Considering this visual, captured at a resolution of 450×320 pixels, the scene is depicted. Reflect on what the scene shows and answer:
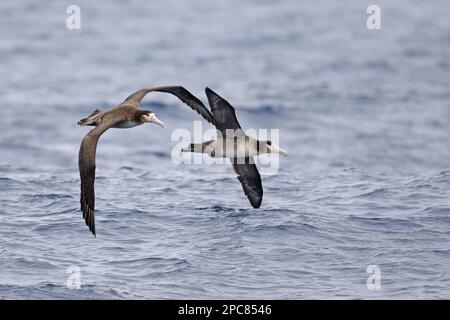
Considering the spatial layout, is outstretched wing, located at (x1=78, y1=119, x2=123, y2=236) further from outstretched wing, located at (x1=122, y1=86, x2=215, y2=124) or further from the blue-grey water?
outstretched wing, located at (x1=122, y1=86, x2=215, y2=124)

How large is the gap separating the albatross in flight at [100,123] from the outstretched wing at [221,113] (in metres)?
0.19

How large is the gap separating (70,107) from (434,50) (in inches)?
642

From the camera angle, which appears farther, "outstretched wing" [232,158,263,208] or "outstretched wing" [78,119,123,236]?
"outstretched wing" [232,158,263,208]

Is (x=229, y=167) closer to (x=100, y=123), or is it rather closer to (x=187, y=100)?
(x=187, y=100)

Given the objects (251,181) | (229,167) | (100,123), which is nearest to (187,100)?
(100,123)

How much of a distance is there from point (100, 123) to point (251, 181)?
281cm

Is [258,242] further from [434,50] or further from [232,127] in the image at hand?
[434,50]

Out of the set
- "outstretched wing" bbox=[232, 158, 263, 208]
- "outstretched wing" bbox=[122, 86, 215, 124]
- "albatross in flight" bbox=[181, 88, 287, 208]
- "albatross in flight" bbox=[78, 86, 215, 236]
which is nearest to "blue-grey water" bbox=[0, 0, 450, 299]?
"outstretched wing" bbox=[232, 158, 263, 208]

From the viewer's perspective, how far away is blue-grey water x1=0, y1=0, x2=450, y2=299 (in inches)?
556

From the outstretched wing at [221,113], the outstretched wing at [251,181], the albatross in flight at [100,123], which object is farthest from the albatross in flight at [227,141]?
the outstretched wing at [251,181]

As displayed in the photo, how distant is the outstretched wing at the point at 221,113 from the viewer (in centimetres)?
1530

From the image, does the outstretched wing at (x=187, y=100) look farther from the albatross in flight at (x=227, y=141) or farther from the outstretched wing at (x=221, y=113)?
the outstretched wing at (x=221, y=113)

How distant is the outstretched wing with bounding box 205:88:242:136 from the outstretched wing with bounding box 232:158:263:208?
1.04m
